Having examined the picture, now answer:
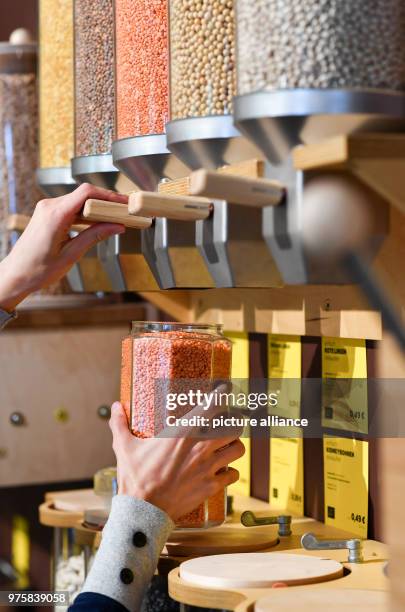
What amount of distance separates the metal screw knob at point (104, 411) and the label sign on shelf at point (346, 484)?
743mm

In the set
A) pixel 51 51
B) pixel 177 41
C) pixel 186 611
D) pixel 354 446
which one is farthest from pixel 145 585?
pixel 51 51

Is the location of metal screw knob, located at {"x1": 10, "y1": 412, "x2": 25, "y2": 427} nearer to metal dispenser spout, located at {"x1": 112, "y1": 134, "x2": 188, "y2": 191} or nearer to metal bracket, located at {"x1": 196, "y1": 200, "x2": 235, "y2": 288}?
metal dispenser spout, located at {"x1": 112, "y1": 134, "x2": 188, "y2": 191}

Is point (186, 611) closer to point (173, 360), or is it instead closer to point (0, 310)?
point (173, 360)

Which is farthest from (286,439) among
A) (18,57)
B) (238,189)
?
(18,57)

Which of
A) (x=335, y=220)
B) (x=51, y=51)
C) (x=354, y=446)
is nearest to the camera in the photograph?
(x=335, y=220)

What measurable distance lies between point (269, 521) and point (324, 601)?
0.36 m

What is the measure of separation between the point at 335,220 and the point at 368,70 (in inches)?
5.6

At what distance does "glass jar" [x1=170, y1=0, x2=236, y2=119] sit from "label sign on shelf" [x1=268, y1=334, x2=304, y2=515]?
525mm

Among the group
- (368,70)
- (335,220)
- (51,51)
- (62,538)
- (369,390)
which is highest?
(51,51)

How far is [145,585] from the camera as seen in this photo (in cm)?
125

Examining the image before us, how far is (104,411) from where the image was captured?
221 centimetres

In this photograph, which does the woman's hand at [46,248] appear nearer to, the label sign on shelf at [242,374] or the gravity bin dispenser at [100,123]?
the gravity bin dispenser at [100,123]

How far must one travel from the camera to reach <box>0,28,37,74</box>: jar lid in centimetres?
217

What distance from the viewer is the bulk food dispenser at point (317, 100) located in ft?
3.18
